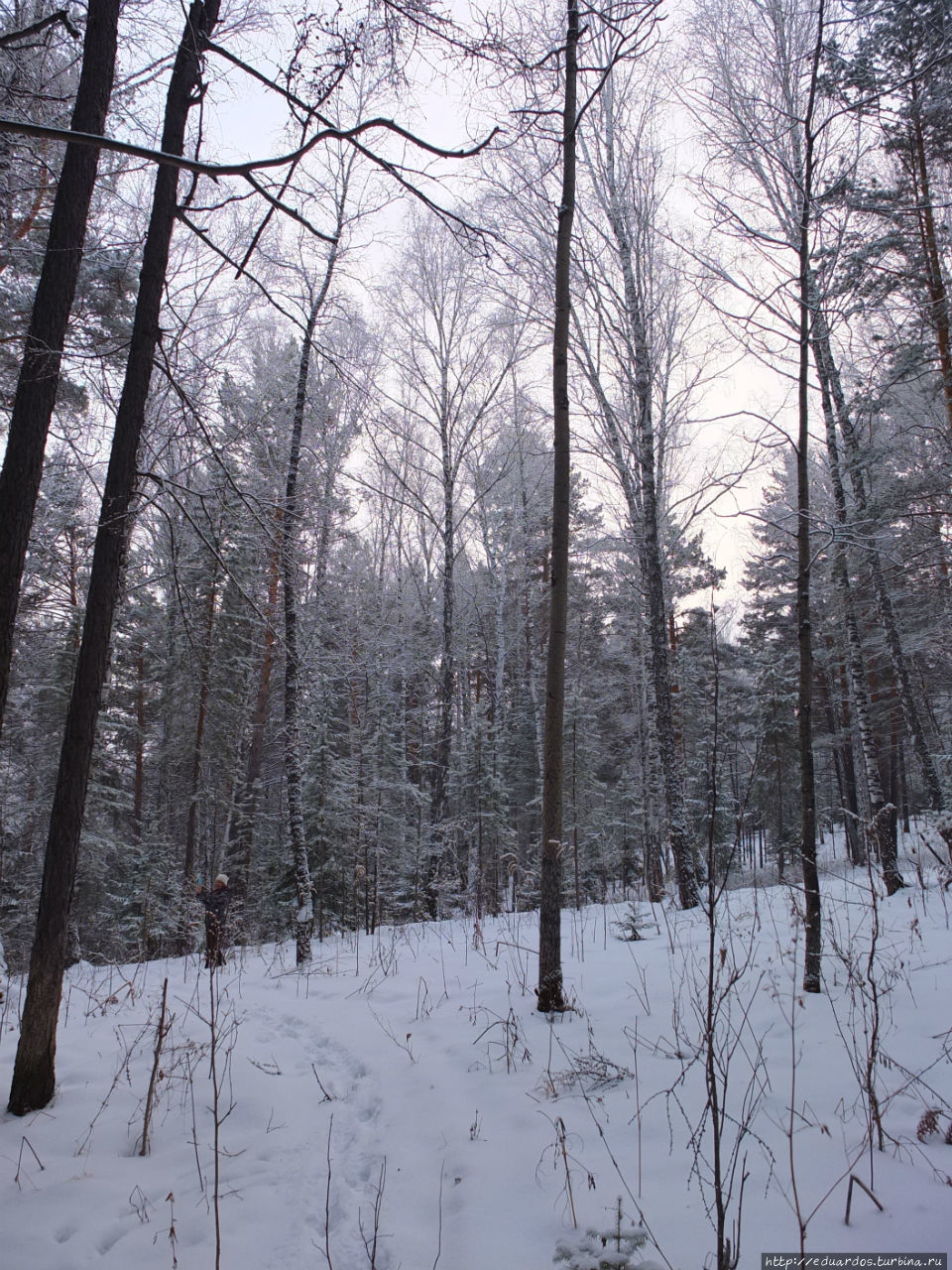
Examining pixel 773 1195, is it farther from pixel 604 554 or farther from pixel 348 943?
pixel 604 554

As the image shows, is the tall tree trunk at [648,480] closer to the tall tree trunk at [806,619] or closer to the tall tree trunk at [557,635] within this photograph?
the tall tree trunk at [806,619]

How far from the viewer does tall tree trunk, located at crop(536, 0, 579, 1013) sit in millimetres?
4402

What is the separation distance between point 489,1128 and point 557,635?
2.93 meters

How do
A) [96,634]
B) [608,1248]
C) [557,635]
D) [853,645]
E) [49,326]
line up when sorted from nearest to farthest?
[608,1248] → [96,634] → [49,326] → [557,635] → [853,645]

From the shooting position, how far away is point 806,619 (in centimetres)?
441

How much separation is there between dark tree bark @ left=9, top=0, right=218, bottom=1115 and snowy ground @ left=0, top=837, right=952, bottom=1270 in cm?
38

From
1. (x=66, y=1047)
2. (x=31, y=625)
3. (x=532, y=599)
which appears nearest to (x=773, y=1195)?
(x=66, y=1047)

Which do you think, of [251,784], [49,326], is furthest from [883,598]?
[251,784]

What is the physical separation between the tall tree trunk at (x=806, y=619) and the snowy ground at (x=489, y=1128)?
1.63 feet

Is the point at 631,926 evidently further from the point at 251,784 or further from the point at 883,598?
the point at 251,784

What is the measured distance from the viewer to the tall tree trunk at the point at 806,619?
4.21 meters

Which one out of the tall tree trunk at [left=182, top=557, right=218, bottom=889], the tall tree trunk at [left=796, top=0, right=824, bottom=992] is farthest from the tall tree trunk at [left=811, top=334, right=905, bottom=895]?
the tall tree trunk at [left=182, top=557, right=218, bottom=889]

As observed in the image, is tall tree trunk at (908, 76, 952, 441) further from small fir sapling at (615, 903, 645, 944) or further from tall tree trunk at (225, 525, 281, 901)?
tall tree trunk at (225, 525, 281, 901)

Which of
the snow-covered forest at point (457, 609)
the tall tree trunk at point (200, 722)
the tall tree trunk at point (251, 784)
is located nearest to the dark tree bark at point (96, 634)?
the snow-covered forest at point (457, 609)
